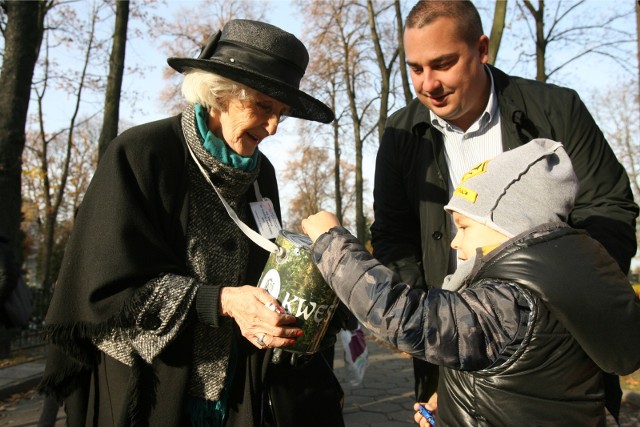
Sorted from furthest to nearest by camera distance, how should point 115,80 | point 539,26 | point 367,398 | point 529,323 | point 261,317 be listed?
point 539,26 < point 115,80 < point 367,398 < point 261,317 < point 529,323

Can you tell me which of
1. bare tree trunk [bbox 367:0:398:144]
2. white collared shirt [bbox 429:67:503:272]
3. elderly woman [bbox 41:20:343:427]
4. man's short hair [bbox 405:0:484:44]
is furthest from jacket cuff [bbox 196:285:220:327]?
bare tree trunk [bbox 367:0:398:144]

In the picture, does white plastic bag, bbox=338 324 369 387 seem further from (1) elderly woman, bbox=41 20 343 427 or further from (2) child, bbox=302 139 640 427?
(2) child, bbox=302 139 640 427

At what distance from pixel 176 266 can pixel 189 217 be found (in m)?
0.19

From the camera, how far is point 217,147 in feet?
6.72

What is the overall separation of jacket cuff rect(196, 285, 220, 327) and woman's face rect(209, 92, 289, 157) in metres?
0.53

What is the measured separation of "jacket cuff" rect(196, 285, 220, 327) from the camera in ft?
5.86

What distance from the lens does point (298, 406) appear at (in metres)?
2.10

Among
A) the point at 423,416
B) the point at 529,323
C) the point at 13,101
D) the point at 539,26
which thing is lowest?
the point at 423,416

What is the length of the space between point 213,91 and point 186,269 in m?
0.61

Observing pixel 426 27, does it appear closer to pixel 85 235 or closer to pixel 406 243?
pixel 406 243

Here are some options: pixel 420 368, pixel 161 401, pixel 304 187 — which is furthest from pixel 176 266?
pixel 304 187

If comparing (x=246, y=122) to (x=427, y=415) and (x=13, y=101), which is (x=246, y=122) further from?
(x=13, y=101)

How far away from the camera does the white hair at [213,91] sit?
2045mm

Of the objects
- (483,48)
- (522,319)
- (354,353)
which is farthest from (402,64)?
(522,319)
